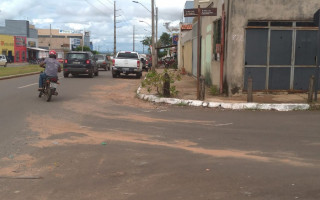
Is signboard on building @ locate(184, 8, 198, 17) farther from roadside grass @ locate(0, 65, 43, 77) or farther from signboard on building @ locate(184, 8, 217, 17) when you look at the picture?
roadside grass @ locate(0, 65, 43, 77)

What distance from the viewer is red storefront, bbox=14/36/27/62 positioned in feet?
230

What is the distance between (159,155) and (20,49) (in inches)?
2896

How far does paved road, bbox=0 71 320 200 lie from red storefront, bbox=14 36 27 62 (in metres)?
66.3

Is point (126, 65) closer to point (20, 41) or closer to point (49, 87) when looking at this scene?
point (49, 87)

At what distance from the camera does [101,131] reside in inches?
293

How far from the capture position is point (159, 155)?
5668 millimetres

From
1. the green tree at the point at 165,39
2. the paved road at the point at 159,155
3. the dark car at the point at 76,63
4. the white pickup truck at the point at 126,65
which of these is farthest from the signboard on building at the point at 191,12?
the green tree at the point at 165,39

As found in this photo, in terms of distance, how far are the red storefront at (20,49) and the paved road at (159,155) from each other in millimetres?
66331

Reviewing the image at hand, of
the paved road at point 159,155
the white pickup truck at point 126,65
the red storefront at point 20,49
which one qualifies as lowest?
the paved road at point 159,155

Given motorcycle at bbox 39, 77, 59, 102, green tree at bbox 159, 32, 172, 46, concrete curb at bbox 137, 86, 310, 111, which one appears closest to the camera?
concrete curb at bbox 137, 86, 310, 111

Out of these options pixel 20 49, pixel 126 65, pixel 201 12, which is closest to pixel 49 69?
pixel 201 12

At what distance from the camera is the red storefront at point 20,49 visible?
70.2m

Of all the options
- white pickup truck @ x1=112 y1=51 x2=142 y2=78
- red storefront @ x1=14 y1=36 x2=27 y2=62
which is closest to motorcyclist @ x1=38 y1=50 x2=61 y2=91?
white pickup truck @ x1=112 y1=51 x2=142 y2=78

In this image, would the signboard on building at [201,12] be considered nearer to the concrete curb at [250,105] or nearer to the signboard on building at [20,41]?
the concrete curb at [250,105]
